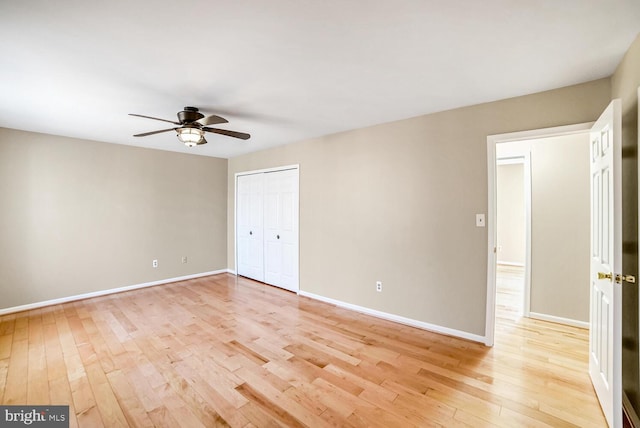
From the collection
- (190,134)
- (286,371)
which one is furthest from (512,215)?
(190,134)

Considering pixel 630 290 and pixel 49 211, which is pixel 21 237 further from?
pixel 630 290

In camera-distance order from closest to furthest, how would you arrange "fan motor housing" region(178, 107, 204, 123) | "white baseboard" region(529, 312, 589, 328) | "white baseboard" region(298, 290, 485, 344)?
"fan motor housing" region(178, 107, 204, 123) → "white baseboard" region(298, 290, 485, 344) → "white baseboard" region(529, 312, 589, 328)

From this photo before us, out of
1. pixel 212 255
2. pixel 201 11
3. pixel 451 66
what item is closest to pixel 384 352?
pixel 451 66

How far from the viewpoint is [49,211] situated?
12.9 feet

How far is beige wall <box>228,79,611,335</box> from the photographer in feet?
8.87

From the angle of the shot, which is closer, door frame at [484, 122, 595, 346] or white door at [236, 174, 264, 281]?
door frame at [484, 122, 595, 346]

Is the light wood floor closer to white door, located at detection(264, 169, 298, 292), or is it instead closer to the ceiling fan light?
white door, located at detection(264, 169, 298, 292)

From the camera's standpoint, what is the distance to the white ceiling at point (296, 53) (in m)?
1.46

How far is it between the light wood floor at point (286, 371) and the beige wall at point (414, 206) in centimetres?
45

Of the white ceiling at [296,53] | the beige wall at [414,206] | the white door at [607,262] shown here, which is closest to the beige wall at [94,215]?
the white ceiling at [296,53]

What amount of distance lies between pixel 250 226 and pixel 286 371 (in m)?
3.54

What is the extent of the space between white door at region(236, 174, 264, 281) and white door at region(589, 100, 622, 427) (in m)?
4.47

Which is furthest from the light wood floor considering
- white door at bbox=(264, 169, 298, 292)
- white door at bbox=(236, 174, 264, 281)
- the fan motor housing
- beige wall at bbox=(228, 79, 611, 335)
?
the fan motor housing

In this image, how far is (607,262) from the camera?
174 centimetres
